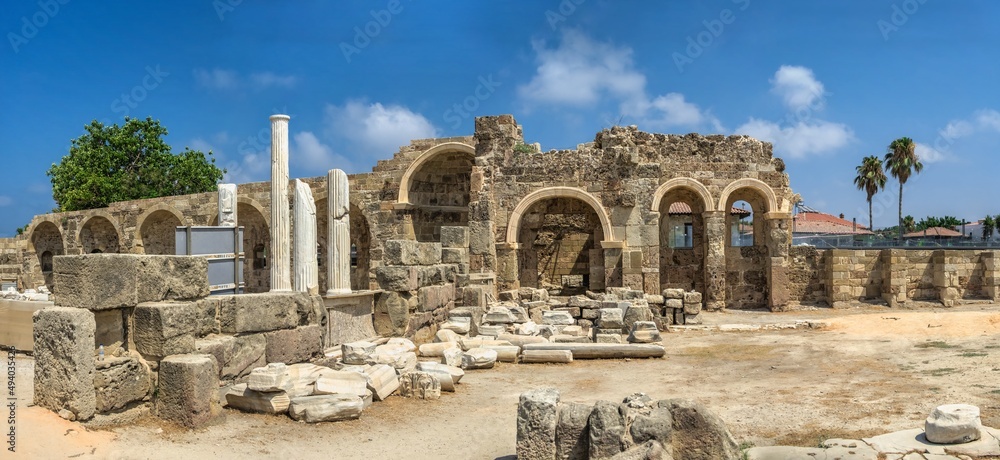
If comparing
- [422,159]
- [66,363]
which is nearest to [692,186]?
[422,159]

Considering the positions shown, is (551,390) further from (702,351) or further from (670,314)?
(670,314)

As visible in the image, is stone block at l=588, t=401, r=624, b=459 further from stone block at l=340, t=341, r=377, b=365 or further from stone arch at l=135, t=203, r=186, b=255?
stone arch at l=135, t=203, r=186, b=255

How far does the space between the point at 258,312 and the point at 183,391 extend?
1.53 m

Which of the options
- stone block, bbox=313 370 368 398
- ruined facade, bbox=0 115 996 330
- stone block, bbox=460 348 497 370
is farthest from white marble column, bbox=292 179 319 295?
stone block, bbox=313 370 368 398

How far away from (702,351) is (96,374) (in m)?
8.63

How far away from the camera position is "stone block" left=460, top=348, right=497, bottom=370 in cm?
964

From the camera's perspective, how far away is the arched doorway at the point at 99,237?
28531mm

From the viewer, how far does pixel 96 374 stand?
220 inches

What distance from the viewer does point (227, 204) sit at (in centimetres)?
1376

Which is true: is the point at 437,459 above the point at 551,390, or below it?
below

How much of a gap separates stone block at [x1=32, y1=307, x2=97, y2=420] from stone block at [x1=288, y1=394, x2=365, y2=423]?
1632mm

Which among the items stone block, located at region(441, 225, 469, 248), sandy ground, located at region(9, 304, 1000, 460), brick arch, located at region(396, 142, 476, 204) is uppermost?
brick arch, located at region(396, 142, 476, 204)

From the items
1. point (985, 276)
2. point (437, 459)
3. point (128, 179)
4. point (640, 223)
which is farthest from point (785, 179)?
point (128, 179)

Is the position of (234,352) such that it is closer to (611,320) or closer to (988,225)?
(611,320)
